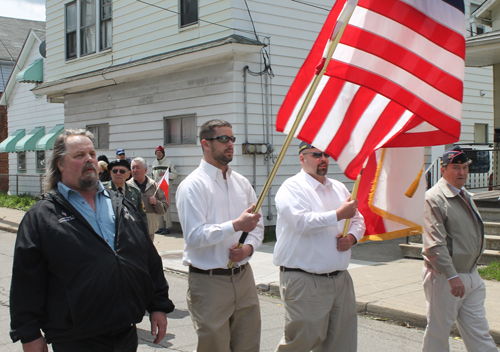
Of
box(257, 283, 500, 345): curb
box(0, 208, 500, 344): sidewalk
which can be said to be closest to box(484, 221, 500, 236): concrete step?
box(0, 208, 500, 344): sidewalk

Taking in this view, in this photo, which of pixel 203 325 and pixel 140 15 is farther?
pixel 140 15

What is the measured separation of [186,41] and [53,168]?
33.8 ft

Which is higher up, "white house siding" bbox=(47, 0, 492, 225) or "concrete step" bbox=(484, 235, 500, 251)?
"white house siding" bbox=(47, 0, 492, 225)

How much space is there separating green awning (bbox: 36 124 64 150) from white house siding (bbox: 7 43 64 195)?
2.38ft

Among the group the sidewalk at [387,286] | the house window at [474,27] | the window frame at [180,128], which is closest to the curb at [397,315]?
the sidewalk at [387,286]

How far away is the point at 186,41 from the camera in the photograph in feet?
42.4

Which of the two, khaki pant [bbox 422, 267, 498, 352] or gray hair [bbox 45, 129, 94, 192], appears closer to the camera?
gray hair [bbox 45, 129, 94, 192]

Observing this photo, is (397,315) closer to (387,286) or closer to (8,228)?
(387,286)

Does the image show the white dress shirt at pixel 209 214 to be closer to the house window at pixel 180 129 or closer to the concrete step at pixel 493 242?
the concrete step at pixel 493 242

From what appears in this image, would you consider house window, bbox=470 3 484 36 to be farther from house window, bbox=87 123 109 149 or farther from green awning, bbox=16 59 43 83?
green awning, bbox=16 59 43 83

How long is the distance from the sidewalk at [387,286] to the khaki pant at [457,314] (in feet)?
4.58

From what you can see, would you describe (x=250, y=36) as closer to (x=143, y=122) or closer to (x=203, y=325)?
(x=143, y=122)

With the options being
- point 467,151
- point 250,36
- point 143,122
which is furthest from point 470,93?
point 143,122

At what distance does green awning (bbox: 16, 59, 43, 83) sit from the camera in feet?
69.2
